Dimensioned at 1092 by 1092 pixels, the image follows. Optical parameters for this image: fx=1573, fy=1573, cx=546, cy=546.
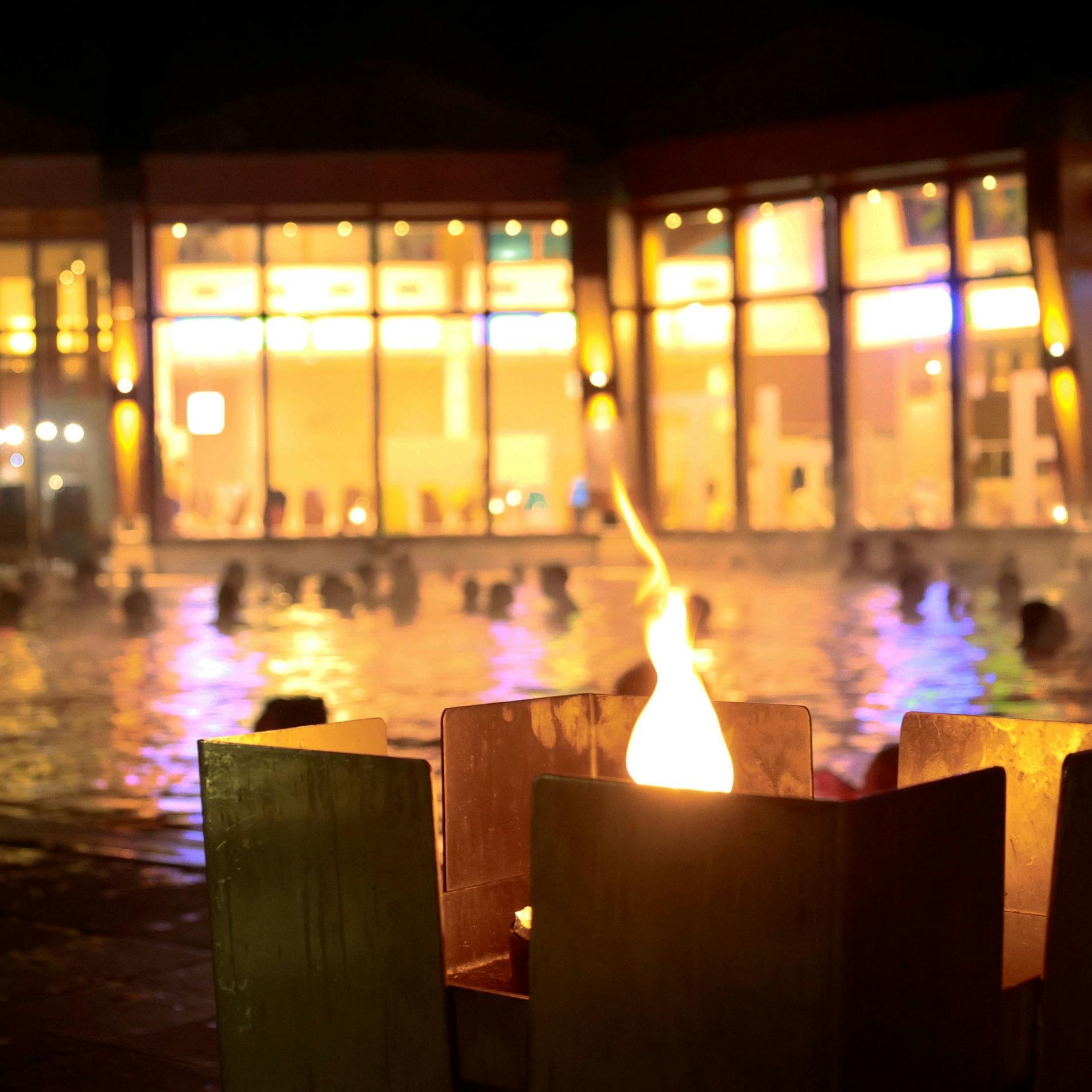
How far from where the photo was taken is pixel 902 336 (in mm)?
24297

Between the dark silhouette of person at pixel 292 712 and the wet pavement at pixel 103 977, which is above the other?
the dark silhouette of person at pixel 292 712

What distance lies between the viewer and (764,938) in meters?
1.67

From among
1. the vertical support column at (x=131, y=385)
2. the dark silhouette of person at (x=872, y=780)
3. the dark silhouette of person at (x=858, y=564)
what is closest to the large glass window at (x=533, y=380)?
the dark silhouette of person at (x=858, y=564)

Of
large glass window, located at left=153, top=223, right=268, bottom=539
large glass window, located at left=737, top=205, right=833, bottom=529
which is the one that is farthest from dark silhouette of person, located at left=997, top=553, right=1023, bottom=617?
large glass window, located at left=153, top=223, right=268, bottom=539

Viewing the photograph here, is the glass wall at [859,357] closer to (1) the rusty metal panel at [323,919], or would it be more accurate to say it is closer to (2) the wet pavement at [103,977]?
(2) the wet pavement at [103,977]

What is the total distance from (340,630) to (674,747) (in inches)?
454

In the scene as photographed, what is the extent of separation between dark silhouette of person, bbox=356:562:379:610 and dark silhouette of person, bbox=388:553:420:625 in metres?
0.19

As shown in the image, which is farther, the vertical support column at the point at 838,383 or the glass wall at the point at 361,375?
the glass wall at the point at 361,375

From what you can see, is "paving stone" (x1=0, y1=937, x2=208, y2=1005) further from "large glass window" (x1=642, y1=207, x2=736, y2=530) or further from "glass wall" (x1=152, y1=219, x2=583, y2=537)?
"glass wall" (x1=152, y1=219, x2=583, y2=537)

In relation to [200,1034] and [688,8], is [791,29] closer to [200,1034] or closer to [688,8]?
[688,8]

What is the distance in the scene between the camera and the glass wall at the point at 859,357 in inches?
912

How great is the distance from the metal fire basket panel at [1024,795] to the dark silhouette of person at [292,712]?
2.27 meters

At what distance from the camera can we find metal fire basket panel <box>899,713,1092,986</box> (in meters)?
2.19

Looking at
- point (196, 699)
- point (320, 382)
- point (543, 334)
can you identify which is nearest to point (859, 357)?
point (543, 334)
